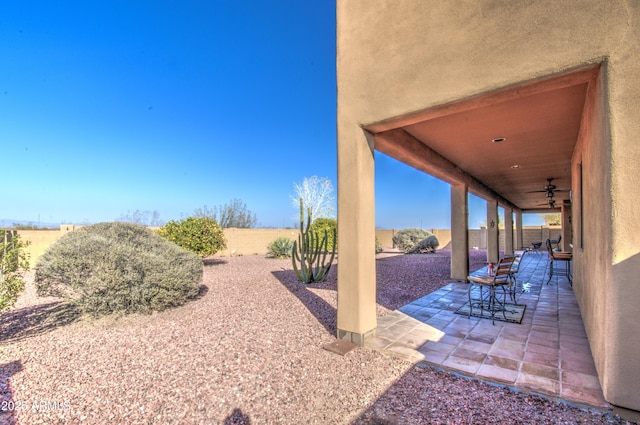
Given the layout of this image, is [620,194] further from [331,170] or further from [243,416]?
[331,170]

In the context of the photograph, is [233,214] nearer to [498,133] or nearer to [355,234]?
[355,234]

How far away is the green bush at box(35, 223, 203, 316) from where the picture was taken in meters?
4.45

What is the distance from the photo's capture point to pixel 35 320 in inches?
186

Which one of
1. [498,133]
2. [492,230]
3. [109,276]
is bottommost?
[109,276]

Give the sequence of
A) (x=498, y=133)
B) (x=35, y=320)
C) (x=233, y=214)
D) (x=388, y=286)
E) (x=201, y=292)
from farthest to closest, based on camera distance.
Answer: (x=233, y=214)
(x=388, y=286)
(x=201, y=292)
(x=35, y=320)
(x=498, y=133)

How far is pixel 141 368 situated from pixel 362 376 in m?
2.32

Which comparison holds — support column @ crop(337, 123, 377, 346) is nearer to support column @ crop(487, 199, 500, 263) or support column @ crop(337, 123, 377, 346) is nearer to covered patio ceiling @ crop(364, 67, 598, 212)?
covered patio ceiling @ crop(364, 67, 598, 212)

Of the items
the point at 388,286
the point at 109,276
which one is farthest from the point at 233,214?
the point at 109,276

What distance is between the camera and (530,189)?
991cm

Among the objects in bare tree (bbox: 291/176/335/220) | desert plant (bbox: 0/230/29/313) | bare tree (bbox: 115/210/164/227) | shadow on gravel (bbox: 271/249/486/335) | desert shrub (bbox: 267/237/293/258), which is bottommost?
shadow on gravel (bbox: 271/249/486/335)

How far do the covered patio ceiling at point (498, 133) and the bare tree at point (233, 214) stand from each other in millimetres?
14758

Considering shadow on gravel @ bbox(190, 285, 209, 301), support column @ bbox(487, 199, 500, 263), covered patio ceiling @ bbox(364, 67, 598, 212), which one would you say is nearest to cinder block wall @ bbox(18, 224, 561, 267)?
shadow on gravel @ bbox(190, 285, 209, 301)

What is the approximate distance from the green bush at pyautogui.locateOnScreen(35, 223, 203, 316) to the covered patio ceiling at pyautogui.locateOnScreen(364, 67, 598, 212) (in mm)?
4220

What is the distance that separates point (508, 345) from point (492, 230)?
9.26 meters
